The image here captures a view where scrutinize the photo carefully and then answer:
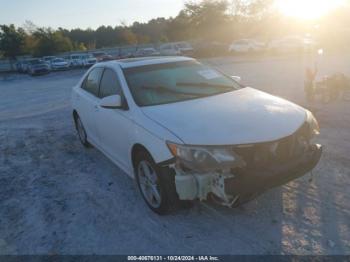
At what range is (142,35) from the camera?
2677 inches

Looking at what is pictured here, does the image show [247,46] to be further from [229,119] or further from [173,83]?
[229,119]

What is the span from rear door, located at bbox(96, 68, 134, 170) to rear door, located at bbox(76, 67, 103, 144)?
6.9 inches

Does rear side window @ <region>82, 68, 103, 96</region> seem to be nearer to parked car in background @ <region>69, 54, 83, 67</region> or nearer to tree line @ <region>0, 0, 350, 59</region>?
parked car in background @ <region>69, 54, 83, 67</region>

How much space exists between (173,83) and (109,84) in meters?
0.94

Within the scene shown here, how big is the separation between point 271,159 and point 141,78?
1928 mm

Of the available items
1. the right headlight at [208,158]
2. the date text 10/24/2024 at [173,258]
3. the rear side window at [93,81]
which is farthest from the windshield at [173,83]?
the date text 10/24/2024 at [173,258]

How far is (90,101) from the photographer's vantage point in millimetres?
4793

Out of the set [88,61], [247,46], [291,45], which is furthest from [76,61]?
[291,45]

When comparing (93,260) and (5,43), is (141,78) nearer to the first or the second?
(93,260)

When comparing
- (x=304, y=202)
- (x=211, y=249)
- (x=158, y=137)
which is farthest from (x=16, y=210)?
(x=304, y=202)

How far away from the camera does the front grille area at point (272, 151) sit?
9.55 feet

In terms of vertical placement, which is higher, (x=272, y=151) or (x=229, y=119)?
(x=229, y=119)

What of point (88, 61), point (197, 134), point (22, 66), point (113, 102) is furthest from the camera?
point (88, 61)

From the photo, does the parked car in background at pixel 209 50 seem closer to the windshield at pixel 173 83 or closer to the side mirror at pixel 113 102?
the windshield at pixel 173 83
